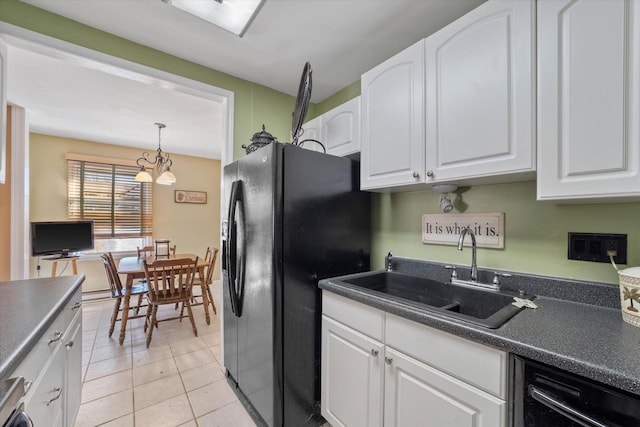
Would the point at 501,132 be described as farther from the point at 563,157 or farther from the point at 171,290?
the point at 171,290

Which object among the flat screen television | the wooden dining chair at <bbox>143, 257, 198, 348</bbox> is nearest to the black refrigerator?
the wooden dining chair at <bbox>143, 257, 198, 348</bbox>

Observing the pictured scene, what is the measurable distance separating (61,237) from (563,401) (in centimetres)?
513

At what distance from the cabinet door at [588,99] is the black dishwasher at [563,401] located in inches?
23.6

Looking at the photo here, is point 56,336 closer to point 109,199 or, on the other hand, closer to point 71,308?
point 71,308

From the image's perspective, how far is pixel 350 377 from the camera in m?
1.31

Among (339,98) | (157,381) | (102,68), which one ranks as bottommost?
(157,381)

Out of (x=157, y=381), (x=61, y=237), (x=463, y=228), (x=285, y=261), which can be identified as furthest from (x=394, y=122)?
(x=61, y=237)

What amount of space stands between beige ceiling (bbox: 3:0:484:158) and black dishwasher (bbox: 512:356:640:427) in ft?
5.78

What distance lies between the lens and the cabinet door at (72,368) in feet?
4.24

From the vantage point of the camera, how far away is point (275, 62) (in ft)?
6.62

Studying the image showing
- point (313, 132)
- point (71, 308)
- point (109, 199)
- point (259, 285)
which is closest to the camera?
point (71, 308)

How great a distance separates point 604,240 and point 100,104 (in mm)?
4132

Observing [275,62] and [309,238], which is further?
[275,62]

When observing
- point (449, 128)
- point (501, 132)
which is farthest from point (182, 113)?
point (501, 132)
